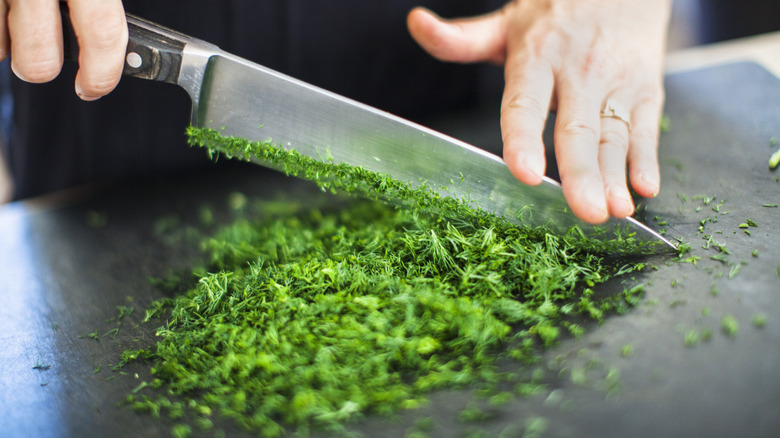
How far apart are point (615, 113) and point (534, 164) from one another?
54 centimetres

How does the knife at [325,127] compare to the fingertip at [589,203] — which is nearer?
the fingertip at [589,203]

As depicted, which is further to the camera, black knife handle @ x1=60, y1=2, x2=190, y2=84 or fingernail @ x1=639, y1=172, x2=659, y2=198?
fingernail @ x1=639, y1=172, x2=659, y2=198

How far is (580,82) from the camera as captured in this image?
75.2 inches

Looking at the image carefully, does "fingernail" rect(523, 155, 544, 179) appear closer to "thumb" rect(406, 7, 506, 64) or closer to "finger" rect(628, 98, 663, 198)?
"finger" rect(628, 98, 663, 198)

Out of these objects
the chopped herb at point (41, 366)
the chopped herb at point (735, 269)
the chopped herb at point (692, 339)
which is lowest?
the chopped herb at point (41, 366)

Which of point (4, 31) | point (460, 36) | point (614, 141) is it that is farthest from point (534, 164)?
point (4, 31)

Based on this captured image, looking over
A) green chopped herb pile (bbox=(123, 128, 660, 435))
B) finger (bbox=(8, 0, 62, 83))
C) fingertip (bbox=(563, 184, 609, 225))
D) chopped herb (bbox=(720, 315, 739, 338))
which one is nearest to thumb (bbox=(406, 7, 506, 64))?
green chopped herb pile (bbox=(123, 128, 660, 435))

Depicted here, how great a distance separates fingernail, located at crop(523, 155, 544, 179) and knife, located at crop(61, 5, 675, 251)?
5cm

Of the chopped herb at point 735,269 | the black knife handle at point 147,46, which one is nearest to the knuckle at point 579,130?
the chopped herb at point 735,269

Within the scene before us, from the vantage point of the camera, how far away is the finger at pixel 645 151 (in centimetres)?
170

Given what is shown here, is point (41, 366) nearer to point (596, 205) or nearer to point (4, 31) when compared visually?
point (4, 31)

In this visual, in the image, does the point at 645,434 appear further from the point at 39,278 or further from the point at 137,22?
the point at 39,278

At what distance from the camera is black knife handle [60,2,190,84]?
1.53 meters

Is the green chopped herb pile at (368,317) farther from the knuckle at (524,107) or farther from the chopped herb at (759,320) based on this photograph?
the knuckle at (524,107)
